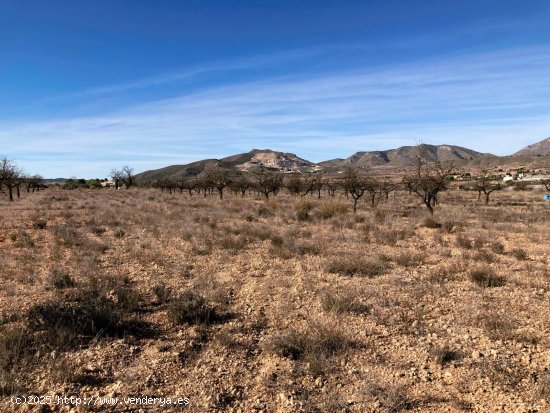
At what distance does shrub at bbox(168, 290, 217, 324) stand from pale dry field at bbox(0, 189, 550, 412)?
0.03 meters

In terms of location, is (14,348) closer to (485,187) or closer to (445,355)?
(445,355)

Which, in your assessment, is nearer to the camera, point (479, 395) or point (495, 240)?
point (479, 395)

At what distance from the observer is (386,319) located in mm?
6887

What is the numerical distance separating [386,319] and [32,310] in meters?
6.69

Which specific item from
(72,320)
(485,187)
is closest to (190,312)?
(72,320)

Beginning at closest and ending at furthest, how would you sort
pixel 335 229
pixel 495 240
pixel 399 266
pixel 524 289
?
pixel 524 289 < pixel 399 266 < pixel 495 240 < pixel 335 229

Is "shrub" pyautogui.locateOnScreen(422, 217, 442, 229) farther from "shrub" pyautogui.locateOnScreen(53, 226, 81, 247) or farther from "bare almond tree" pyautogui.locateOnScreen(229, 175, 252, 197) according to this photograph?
"bare almond tree" pyautogui.locateOnScreen(229, 175, 252, 197)

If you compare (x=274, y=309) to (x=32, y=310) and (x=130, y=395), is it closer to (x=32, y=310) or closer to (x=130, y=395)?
(x=130, y=395)

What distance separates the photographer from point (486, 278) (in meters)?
9.02

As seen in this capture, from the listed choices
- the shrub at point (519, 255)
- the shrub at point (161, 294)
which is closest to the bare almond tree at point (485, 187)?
the shrub at point (519, 255)

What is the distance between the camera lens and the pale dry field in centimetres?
466

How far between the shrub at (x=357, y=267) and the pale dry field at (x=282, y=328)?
2.3 inches

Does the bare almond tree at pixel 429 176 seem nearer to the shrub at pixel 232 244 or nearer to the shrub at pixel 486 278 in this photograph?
the shrub at pixel 232 244

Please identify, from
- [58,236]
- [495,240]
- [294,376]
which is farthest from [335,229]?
[294,376]
